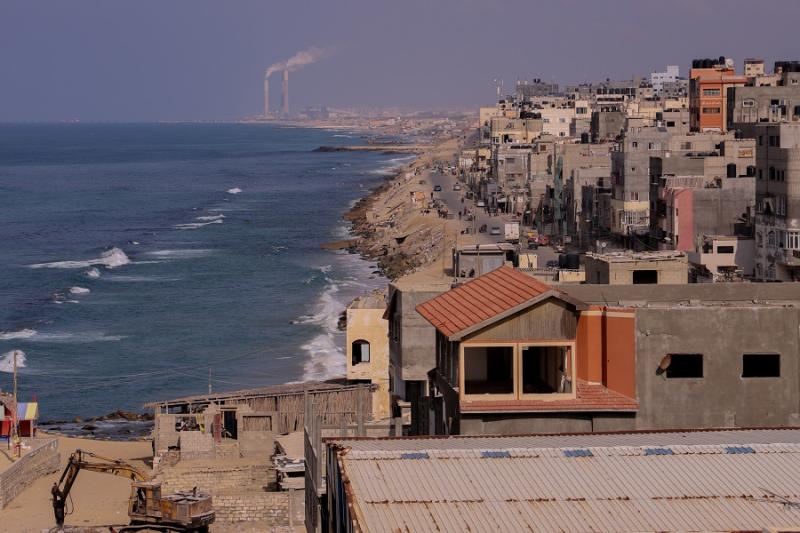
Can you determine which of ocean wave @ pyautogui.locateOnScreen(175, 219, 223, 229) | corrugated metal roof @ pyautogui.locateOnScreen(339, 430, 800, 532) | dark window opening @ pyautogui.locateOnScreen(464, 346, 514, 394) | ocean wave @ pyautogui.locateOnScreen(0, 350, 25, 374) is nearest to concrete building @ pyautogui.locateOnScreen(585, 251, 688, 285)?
dark window opening @ pyautogui.locateOnScreen(464, 346, 514, 394)

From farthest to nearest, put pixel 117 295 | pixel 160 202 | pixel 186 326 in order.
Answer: pixel 160 202 < pixel 117 295 < pixel 186 326

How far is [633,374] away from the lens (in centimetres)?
1527

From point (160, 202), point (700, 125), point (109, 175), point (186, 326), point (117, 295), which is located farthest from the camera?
point (109, 175)

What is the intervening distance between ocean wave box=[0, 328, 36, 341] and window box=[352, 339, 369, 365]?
A: 2906 centimetres

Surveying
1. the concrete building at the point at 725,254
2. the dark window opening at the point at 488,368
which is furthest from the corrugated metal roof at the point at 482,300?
the concrete building at the point at 725,254

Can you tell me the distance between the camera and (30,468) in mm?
29219

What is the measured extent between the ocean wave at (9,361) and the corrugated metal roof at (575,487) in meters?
37.0

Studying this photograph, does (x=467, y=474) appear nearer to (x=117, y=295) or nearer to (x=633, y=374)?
(x=633, y=374)

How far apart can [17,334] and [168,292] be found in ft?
42.4

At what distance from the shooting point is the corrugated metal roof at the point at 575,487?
11328 mm

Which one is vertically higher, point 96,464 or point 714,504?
point 714,504

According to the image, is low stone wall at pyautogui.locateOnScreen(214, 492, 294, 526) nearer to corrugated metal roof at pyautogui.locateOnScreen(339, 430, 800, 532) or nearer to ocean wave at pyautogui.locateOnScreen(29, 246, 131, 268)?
corrugated metal roof at pyautogui.locateOnScreen(339, 430, 800, 532)

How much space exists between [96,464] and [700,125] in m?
63.8

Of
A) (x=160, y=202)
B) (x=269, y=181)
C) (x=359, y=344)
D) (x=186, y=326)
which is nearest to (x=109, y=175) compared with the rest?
(x=269, y=181)
